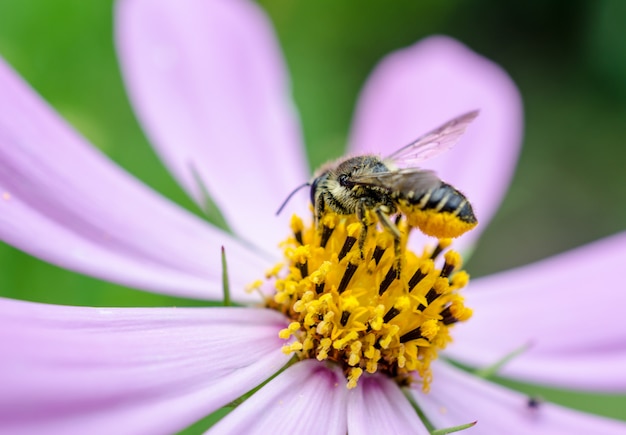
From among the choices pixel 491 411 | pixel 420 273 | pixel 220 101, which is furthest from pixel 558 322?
pixel 220 101

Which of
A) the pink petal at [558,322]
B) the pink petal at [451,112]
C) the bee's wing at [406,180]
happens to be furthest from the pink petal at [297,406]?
the pink petal at [451,112]

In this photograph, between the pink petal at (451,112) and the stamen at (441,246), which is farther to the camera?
the pink petal at (451,112)

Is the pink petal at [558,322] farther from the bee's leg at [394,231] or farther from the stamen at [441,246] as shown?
the bee's leg at [394,231]

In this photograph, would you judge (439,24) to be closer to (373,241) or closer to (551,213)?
(551,213)

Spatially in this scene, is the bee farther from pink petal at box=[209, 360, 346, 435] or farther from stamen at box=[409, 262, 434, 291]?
pink petal at box=[209, 360, 346, 435]

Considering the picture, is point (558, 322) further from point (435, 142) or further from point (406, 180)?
point (406, 180)

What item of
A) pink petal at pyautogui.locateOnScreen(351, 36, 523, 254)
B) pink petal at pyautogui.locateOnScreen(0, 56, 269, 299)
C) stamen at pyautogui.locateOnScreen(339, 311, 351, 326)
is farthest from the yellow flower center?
pink petal at pyautogui.locateOnScreen(351, 36, 523, 254)

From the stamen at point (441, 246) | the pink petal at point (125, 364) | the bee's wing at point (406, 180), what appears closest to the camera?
the pink petal at point (125, 364)

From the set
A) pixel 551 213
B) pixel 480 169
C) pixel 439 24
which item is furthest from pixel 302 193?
pixel 551 213
